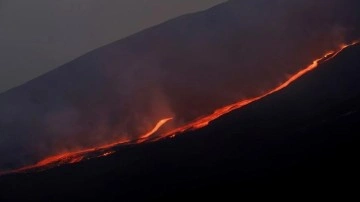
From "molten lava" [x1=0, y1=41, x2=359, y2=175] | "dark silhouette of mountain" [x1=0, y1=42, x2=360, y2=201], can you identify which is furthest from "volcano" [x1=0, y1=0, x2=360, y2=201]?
"molten lava" [x1=0, y1=41, x2=359, y2=175]

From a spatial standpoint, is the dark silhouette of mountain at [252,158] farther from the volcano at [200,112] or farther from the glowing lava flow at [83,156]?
the glowing lava flow at [83,156]

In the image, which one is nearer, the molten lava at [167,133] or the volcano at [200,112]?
the volcano at [200,112]

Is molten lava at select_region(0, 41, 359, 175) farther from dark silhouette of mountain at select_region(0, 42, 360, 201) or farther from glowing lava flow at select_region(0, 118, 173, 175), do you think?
dark silhouette of mountain at select_region(0, 42, 360, 201)

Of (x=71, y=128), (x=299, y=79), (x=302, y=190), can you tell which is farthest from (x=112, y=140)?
(x=302, y=190)

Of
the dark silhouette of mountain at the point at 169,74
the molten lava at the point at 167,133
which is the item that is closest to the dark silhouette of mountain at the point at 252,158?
the molten lava at the point at 167,133

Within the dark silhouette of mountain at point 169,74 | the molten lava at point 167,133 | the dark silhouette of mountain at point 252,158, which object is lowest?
the dark silhouette of mountain at point 252,158

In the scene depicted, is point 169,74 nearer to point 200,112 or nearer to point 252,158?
point 200,112

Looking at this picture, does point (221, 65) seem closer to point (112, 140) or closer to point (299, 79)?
point (112, 140)
